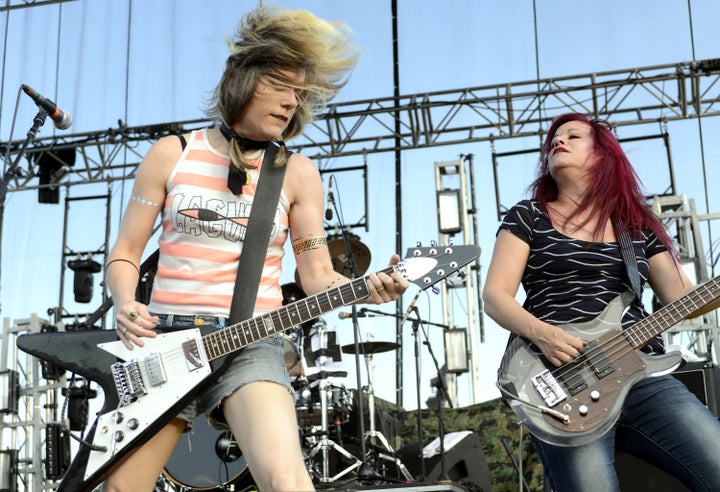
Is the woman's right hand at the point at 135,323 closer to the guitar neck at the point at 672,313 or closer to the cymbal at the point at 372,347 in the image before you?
the guitar neck at the point at 672,313

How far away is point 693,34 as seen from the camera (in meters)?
12.1

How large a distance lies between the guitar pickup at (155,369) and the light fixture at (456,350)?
327 inches

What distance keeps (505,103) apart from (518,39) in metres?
1.00

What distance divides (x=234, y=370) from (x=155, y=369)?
0.74 feet

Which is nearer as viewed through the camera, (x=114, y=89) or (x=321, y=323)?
(x=321, y=323)

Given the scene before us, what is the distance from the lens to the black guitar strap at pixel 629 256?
9.54 ft

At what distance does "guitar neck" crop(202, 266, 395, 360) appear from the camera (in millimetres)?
2479

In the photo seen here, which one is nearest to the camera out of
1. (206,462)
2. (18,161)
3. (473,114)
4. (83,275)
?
(18,161)

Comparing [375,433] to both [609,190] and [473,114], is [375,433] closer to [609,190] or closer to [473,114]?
[609,190]

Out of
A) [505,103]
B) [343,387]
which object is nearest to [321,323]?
[343,387]

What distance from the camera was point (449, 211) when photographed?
11758 mm

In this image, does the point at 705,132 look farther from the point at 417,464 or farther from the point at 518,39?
the point at 417,464

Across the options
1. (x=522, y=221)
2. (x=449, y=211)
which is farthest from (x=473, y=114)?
(x=522, y=221)

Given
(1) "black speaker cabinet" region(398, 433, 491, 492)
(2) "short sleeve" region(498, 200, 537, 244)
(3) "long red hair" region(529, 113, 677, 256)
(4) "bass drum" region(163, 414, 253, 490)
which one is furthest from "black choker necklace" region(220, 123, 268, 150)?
(1) "black speaker cabinet" region(398, 433, 491, 492)
